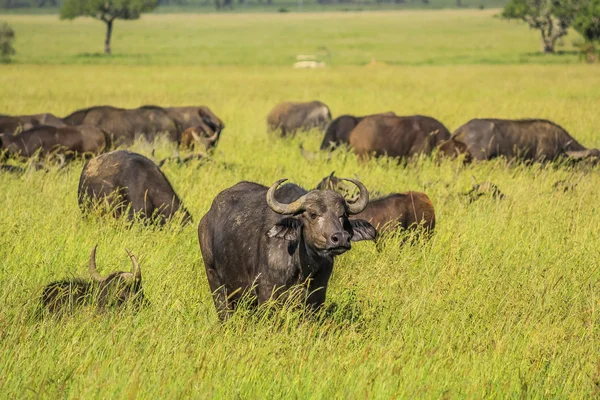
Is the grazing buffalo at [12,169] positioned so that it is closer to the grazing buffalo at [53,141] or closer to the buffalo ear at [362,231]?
the grazing buffalo at [53,141]

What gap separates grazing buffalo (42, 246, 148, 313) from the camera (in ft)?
20.5

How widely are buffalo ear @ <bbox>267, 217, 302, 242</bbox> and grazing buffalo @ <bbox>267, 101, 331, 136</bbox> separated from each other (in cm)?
1567

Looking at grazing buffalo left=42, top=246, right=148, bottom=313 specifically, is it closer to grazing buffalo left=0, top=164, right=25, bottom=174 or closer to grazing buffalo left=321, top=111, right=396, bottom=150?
grazing buffalo left=0, top=164, right=25, bottom=174

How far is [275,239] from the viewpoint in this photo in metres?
6.37

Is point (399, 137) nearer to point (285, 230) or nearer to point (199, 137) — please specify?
point (199, 137)

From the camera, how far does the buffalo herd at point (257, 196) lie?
20.3 ft

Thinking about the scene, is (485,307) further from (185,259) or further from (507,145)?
(507,145)

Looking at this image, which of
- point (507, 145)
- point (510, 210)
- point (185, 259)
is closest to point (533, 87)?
point (507, 145)

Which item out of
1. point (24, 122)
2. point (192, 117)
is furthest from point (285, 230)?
point (192, 117)

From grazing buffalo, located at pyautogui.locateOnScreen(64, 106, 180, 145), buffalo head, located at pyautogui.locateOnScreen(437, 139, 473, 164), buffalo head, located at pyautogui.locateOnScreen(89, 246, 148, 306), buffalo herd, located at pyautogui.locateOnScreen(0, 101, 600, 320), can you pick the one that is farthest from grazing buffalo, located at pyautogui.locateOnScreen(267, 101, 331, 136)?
buffalo head, located at pyautogui.locateOnScreen(89, 246, 148, 306)

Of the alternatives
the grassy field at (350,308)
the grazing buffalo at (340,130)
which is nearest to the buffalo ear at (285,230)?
the grassy field at (350,308)

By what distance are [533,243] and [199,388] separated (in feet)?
16.4

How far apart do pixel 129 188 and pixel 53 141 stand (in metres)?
5.62

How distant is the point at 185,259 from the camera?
8.09m
